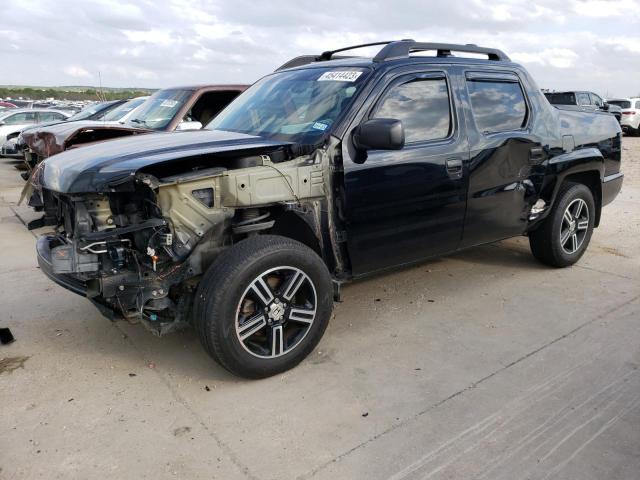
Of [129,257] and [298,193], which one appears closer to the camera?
[129,257]

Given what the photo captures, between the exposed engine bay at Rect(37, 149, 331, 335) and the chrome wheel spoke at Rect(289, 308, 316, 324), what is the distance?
21.3 inches

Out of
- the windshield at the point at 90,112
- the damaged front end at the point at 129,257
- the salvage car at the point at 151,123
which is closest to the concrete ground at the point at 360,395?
the damaged front end at the point at 129,257

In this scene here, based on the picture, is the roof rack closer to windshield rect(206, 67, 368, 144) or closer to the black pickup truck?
the black pickup truck

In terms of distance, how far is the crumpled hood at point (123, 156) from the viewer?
2.79m

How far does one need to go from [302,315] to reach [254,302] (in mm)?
321

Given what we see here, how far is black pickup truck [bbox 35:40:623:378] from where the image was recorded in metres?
2.94

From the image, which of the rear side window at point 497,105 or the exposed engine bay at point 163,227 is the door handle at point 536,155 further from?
the exposed engine bay at point 163,227

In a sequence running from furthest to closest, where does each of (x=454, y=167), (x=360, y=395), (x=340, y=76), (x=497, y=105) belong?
(x=497, y=105) < (x=454, y=167) < (x=340, y=76) < (x=360, y=395)

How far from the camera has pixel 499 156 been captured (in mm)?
4219

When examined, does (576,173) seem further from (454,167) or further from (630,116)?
(630,116)

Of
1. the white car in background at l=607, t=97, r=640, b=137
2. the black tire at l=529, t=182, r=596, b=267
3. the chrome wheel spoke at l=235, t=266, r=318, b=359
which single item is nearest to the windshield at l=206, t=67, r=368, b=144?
the chrome wheel spoke at l=235, t=266, r=318, b=359

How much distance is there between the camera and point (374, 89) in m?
3.57

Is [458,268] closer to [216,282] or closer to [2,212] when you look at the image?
[216,282]

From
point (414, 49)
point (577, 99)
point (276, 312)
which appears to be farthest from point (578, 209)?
point (577, 99)
